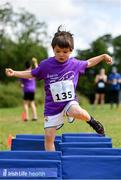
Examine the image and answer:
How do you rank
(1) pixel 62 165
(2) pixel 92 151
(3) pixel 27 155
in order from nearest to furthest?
(1) pixel 62 165
(3) pixel 27 155
(2) pixel 92 151

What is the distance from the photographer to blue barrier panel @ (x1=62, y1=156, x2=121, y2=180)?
6141 mm

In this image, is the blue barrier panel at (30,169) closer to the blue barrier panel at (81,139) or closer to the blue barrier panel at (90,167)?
the blue barrier panel at (90,167)

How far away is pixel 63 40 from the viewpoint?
7434 millimetres

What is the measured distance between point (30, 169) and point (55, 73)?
6.58 ft

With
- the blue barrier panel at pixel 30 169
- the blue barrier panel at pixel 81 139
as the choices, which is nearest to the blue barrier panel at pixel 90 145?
the blue barrier panel at pixel 81 139

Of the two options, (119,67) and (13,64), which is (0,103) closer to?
(13,64)

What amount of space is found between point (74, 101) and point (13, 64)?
59.4 meters

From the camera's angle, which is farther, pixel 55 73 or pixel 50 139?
pixel 50 139

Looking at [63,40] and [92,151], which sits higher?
[63,40]

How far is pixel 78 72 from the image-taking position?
7777mm

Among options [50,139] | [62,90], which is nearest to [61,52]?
[62,90]

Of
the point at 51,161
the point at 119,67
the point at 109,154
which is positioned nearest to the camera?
the point at 51,161

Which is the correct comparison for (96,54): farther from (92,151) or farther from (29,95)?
(92,151)

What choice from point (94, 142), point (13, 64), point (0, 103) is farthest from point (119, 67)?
point (94, 142)
